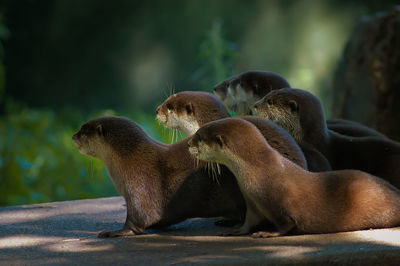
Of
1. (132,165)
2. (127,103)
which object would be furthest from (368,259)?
(127,103)

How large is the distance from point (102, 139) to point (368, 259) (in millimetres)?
1490

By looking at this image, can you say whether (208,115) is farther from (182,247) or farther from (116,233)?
(182,247)

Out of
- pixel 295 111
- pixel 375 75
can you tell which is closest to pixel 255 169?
pixel 295 111

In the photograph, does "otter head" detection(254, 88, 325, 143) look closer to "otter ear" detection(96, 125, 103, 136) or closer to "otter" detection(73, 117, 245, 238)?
"otter" detection(73, 117, 245, 238)

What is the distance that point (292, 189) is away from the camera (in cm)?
264

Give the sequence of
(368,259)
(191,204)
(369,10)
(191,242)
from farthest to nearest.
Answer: (369,10), (191,204), (191,242), (368,259)

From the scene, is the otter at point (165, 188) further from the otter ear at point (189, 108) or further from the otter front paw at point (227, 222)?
the otter ear at point (189, 108)

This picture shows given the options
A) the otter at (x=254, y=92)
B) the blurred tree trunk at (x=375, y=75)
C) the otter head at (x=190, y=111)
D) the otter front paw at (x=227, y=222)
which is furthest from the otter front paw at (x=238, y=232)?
the blurred tree trunk at (x=375, y=75)

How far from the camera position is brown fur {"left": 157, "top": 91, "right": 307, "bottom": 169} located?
2916 mm

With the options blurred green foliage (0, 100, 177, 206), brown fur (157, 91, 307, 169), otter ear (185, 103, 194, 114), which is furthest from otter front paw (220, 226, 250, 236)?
blurred green foliage (0, 100, 177, 206)

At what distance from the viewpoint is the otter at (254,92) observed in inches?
147

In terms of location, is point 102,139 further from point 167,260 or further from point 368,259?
point 368,259

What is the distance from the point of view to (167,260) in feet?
7.50

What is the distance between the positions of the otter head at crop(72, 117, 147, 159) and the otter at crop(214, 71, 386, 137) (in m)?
1.05
